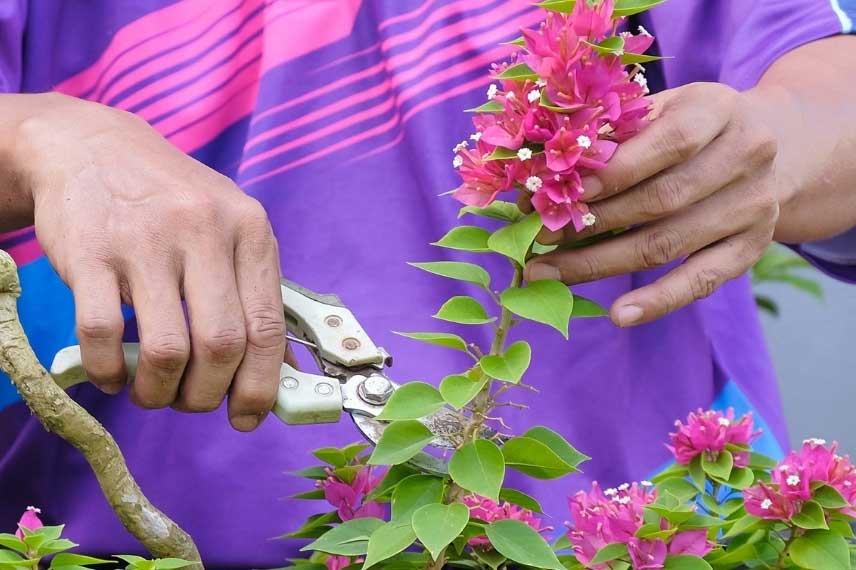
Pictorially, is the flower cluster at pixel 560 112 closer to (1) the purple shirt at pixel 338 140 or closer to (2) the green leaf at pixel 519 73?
(2) the green leaf at pixel 519 73

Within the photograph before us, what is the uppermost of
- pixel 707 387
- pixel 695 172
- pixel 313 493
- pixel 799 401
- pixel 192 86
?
pixel 695 172

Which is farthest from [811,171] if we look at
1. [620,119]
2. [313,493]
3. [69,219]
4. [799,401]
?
[799,401]

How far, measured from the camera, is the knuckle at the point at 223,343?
73 cm

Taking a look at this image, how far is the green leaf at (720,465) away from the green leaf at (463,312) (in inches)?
10.2

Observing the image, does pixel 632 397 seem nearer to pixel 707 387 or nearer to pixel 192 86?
pixel 707 387

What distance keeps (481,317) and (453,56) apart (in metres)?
0.52

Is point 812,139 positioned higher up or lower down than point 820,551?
higher up

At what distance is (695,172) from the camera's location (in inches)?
32.4

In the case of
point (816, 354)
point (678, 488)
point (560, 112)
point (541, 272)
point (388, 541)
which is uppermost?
point (560, 112)

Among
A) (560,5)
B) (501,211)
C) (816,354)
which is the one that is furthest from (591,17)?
(816,354)

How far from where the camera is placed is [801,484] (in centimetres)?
78

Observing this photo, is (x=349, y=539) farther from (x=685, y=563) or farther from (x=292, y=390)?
(x=685, y=563)

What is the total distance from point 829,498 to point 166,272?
49 centimetres

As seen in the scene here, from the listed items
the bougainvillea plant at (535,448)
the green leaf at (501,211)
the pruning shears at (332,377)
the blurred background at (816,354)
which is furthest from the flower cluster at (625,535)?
the blurred background at (816,354)
